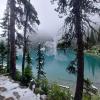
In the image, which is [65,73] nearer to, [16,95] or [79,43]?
[79,43]

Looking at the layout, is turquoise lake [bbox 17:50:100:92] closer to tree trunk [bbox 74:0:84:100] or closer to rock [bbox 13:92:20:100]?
tree trunk [bbox 74:0:84:100]

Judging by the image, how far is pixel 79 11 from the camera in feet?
43.2

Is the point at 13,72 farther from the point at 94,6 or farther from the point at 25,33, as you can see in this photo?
the point at 25,33

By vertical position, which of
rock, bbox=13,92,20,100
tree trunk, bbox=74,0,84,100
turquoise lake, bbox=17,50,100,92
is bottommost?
turquoise lake, bbox=17,50,100,92

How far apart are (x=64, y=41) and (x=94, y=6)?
265 cm

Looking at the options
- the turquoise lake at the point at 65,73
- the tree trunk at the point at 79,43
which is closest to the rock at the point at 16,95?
the tree trunk at the point at 79,43

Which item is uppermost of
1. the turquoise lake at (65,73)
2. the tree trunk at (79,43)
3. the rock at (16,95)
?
the tree trunk at (79,43)

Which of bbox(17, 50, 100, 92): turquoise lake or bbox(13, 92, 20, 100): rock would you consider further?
bbox(17, 50, 100, 92): turquoise lake

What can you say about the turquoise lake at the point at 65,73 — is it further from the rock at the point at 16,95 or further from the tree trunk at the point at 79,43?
the rock at the point at 16,95

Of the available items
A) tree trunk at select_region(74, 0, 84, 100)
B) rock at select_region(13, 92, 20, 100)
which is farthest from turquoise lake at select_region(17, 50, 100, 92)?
rock at select_region(13, 92, 20, 100)

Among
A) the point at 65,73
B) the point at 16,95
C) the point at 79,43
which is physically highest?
the point at 79,43

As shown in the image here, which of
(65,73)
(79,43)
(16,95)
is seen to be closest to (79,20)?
(79,43)

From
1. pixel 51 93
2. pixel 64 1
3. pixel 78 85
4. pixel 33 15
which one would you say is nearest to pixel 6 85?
pixel 51 93

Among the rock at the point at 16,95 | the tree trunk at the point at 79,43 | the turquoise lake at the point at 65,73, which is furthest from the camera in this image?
the turquoise lake at the point at 65,73
